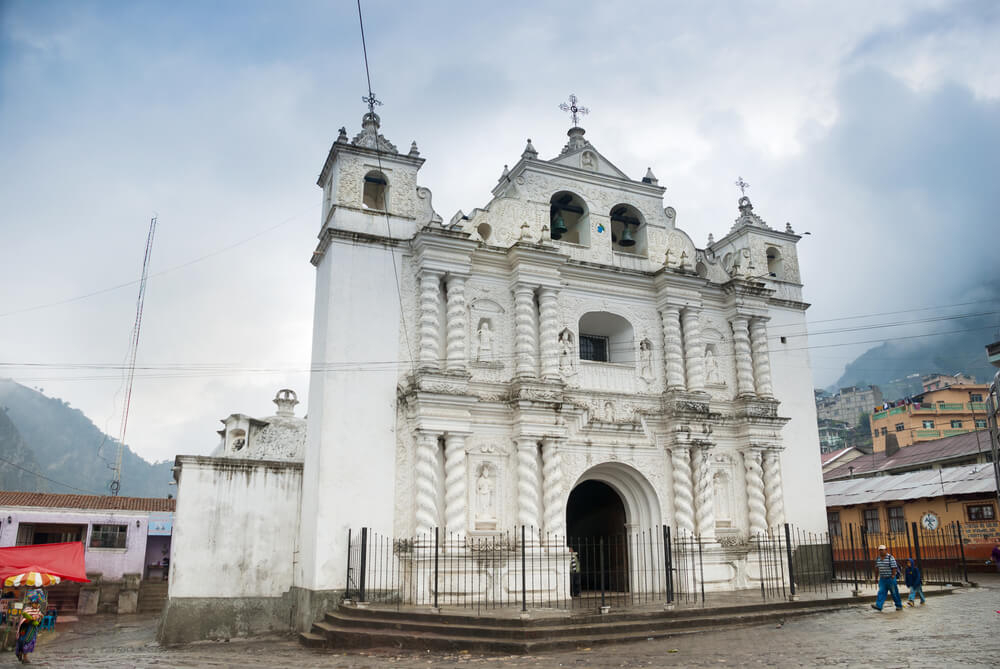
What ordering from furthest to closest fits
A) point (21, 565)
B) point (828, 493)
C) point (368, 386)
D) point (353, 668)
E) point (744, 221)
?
1. point (828, 493)
2. point (744, 221)
3. point (368, 386)
4. point (21, 565)
5. point (353, 668)

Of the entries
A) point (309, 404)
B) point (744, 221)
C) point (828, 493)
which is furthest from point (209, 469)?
point (828, 493)

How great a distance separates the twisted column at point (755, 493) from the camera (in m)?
18.3

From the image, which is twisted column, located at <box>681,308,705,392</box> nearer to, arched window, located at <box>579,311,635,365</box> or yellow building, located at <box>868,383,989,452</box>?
arched window, located at <box>579,311,635,365</box>

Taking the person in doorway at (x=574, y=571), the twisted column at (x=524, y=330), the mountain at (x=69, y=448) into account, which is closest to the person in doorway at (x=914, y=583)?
the person in doorway at (x=574, y=571)

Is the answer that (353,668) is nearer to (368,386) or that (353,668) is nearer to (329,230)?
(368,386)

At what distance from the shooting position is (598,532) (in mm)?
19375

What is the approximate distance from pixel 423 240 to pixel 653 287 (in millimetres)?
6268

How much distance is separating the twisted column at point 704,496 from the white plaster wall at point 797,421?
9.62 feet

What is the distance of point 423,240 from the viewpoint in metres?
16.6

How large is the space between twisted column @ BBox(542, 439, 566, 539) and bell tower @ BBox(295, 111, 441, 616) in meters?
3.29

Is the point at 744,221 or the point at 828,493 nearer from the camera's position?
the point at 744,221

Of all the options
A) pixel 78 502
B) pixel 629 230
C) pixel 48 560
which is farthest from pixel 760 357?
pixel 78 502

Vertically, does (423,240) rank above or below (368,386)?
above

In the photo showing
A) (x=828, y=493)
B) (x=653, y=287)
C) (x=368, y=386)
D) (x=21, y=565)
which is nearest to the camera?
(x=21, y=565)
